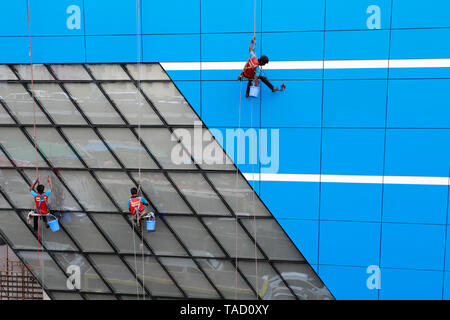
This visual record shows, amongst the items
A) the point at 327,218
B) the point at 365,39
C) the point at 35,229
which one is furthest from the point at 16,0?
the point at 327,218

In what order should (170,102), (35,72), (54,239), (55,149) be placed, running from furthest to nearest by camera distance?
(54,239)
(55,149)
(35,72)
(170,102)

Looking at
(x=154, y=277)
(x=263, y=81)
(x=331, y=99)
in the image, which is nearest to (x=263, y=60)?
(x=263, y=81)

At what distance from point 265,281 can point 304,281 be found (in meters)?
0.92

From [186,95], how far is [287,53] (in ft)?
7.92

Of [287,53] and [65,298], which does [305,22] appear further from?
[65,298]

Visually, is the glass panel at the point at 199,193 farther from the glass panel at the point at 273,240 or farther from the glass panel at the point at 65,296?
the glass panel at the point at 65,296

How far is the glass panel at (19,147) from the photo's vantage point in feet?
25.8

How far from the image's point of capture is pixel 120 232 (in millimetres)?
8016

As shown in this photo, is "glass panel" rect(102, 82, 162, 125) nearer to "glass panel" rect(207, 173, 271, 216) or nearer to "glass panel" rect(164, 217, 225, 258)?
"glass panel" rect(207, 173, 271, 216)

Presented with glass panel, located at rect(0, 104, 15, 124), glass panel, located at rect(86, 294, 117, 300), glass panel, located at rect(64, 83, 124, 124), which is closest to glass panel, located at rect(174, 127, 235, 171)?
glass panel, located at rect(64, 83, 124, 124)

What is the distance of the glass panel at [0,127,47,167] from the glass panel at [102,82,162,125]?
240 cm

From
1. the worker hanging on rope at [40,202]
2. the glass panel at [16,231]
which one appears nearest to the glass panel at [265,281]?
the worker hanging on rope at [40,202]

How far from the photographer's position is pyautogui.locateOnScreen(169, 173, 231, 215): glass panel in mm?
7652

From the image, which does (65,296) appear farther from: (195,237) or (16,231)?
(195,237)
